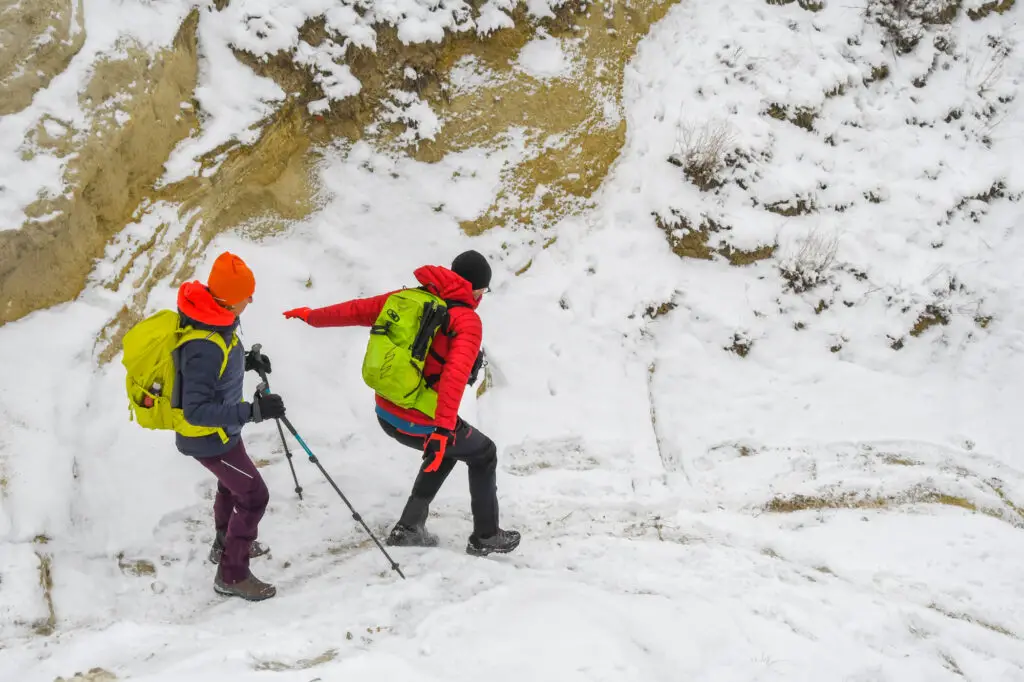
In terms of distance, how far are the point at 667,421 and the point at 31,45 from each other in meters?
6.23

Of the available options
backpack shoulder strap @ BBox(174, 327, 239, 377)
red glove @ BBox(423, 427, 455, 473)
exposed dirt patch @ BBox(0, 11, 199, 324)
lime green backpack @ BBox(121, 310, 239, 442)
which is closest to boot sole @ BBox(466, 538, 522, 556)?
red glove @ BBox(423, 427, 455, 473)

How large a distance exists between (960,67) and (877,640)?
24.6 feet

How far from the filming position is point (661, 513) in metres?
5.62

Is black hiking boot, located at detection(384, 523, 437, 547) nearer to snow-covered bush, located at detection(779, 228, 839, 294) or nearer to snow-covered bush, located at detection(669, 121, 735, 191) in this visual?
snow-covered bush, located at detection(779, 228, 839, 294)

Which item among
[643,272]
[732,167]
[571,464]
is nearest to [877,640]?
[571,464]

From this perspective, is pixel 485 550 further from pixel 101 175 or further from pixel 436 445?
pixel 101 175

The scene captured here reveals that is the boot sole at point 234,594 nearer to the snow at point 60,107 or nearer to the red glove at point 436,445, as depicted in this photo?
the red glove at point 436,445

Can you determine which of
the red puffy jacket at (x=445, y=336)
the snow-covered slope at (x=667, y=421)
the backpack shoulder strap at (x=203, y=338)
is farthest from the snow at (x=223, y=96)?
the backpack shoulder strap at (x=203, y=338)

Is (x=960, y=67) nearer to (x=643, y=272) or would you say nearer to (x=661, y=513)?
(x=643, y=272)

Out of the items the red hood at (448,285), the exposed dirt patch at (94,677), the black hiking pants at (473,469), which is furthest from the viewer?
the black hiking pants at (473,469)

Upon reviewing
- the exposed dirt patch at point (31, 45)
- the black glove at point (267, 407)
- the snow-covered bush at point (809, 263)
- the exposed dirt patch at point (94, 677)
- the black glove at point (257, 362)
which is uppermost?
the exposed dirt patch at point (31, 45)

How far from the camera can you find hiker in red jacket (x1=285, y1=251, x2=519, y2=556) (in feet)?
13.5

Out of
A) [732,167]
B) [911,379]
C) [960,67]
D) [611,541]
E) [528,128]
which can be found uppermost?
[960,67]

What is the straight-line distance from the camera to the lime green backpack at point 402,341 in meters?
4.10
